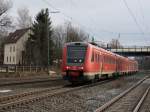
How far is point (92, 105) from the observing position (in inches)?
666

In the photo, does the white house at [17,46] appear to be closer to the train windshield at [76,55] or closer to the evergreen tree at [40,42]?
the evergreen tree at [40,42]

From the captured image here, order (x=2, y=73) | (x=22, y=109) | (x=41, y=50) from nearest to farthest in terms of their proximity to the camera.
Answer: (x=22, y=109)
(x=2, y=73)
(x=41, y=50)

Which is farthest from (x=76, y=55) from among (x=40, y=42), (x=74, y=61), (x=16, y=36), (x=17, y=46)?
(x=16, y=36)

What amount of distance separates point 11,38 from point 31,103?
9271cm

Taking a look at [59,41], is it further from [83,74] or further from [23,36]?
[83,74]


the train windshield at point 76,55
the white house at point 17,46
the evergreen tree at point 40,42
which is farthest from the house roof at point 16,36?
the train windshield at point 76,55

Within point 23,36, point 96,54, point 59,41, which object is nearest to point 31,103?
point 96,54

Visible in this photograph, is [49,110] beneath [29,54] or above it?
beneath

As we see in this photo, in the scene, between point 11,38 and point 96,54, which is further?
point 11,38

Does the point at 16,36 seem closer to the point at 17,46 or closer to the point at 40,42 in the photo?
the point at 17,46

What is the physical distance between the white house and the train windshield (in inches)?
2660

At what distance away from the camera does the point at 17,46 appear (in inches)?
3994

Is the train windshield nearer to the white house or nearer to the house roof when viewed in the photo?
the white house

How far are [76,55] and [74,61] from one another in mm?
478
